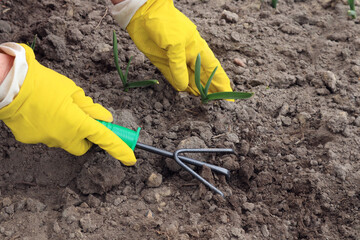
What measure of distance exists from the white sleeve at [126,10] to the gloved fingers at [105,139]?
650 mm

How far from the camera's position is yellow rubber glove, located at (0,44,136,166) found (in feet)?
5.58

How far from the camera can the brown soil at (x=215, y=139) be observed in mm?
1755

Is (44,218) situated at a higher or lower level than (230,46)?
lower

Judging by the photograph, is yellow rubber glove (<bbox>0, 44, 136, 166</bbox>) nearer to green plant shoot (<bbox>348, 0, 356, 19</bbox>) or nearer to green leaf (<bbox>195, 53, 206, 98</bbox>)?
green leaf (<bbox>195, 53, 206, 98</bbox>)

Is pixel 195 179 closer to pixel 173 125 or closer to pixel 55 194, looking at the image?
pixel 173 125

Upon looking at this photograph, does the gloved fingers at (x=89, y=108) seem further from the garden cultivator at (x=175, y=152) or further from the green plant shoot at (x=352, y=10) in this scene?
the green plant shoot at (x=352, y=10)

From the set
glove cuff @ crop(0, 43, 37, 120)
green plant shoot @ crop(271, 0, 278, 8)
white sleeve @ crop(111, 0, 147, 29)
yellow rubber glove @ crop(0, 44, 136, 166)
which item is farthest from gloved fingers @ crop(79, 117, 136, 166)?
green plant shoot @ crop(271, 0, 278, 8)

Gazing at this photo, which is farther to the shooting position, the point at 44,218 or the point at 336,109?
the point at 336,109

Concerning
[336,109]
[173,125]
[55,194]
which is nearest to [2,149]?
[55,194]

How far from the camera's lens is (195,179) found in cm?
195

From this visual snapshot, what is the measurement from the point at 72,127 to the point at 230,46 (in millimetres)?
1209

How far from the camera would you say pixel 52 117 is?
1.73m

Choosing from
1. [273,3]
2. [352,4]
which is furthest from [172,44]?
[352,4]

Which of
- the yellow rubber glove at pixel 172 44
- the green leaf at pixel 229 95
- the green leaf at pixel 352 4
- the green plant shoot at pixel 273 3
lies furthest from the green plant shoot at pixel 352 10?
the green leaf at pixel 229 95
